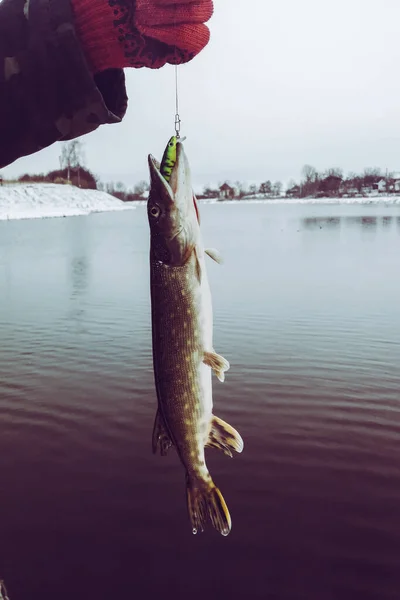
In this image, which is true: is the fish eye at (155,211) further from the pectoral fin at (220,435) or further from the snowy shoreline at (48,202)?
the snowy shoreline at (48,202)

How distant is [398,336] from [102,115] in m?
10.3

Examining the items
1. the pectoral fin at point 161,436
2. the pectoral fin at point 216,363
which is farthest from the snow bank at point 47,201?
the pectoral fin at point 216,363

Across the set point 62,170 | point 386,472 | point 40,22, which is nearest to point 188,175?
point 40,22

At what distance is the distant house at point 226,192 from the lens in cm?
14084

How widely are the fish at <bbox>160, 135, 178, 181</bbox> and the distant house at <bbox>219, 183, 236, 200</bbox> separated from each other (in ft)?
457

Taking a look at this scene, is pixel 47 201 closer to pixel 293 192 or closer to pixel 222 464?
pixel 222 464

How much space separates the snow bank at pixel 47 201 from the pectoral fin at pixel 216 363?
64.0 metres

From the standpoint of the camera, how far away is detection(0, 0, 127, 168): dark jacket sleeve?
92.0 inches

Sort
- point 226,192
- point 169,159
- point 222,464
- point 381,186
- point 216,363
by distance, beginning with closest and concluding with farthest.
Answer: point 169,159 < point 216,363 < point 222,464 < point 226,192 < point 381,186

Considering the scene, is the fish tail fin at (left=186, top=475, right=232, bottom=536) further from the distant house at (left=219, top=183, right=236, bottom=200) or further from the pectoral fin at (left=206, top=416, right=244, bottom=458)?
the distant house at (left=219, top=183, right=236, bottom=200)

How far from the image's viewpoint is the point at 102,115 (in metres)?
2.52

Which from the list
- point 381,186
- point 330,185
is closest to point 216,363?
point 330,185

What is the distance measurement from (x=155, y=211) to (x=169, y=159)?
1.08 feet

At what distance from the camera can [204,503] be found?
3166 mm
